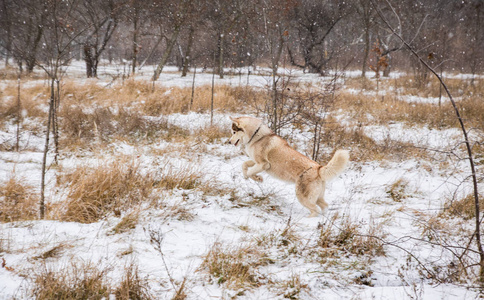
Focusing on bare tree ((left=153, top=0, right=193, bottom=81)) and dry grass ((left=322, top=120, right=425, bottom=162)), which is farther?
bare tree ((left=153, top=0, right=193, bottom=81))

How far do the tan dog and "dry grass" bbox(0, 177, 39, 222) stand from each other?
2.90 metres

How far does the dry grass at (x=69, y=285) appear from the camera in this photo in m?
1.89

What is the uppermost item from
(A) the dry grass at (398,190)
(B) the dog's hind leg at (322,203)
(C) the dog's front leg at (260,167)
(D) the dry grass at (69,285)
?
(C) the dog's front leg at (260,167)

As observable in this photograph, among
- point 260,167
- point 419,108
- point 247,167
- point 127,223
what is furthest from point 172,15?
point 127,223

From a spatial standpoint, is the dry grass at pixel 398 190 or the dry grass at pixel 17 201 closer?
the dry grass at pixel 17 201

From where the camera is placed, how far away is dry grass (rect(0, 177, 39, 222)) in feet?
10.3

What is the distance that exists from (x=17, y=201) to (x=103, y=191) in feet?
3.46

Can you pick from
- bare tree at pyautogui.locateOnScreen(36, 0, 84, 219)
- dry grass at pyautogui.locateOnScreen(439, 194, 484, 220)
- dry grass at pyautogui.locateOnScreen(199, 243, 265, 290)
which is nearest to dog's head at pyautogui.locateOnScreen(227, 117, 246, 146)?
dry grass at pyautogui.locateOnScreen(199, 243, 265, 290)

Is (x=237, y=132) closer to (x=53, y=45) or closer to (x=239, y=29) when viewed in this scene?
(x=53, y=45)

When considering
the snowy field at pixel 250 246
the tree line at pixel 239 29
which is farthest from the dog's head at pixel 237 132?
the tree line at pixel 239 29

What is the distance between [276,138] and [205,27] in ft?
52.6

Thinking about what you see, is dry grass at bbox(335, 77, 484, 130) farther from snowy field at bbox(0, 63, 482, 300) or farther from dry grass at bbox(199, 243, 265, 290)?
dry grass at bbox(199, 243, 265, 290)

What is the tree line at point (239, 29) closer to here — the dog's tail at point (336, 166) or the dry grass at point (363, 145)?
the dry grass at point (363, 145)

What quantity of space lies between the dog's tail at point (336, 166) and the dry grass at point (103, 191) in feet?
7.90
